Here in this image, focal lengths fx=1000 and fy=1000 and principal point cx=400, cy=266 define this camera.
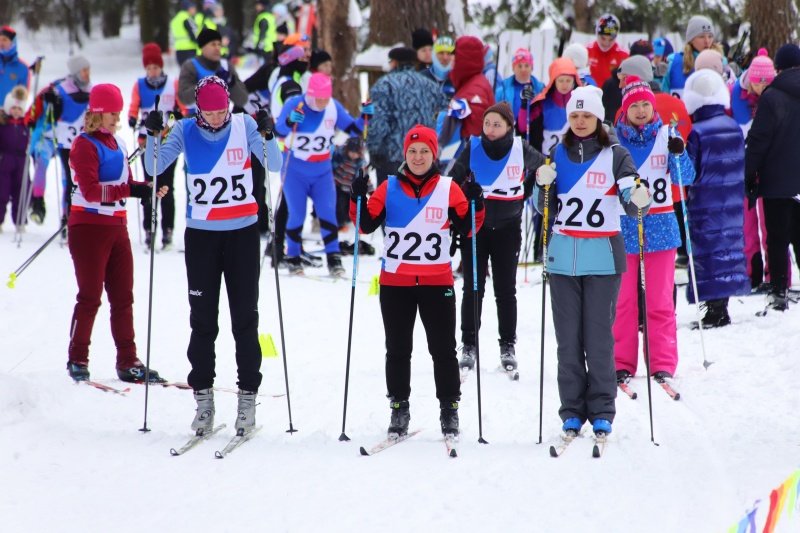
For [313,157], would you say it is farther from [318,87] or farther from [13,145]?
[13,145]

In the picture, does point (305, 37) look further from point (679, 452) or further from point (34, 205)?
point (679, 452)

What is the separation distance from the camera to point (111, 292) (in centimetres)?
692

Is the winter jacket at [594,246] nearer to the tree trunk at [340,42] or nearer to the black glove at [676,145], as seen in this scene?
the black glove at [676,145]

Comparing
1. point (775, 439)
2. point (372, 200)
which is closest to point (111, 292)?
point (372, 200)

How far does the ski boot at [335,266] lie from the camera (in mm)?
10422

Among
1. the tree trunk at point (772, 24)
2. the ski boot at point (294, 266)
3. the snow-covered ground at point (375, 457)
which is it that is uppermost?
the tree trunk at point (772, 24)

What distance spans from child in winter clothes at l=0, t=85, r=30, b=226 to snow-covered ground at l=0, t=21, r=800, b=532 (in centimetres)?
425

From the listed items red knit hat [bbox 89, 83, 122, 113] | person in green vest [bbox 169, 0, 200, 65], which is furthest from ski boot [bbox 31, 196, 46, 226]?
person in green vest [bbox 169, 0, 200, 65]

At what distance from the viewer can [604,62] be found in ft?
40.2

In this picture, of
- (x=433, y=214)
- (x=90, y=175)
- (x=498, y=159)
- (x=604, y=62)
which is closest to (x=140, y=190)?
(x=90, y=175)

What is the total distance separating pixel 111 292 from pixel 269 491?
2663 millimetres

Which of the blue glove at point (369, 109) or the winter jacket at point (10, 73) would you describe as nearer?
the blue glove at point (369, 109)

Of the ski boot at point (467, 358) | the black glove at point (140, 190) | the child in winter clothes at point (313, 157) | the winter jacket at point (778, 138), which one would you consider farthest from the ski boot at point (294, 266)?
the winter jacket at point (778, 138)

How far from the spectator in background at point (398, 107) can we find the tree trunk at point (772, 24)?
5.91m
